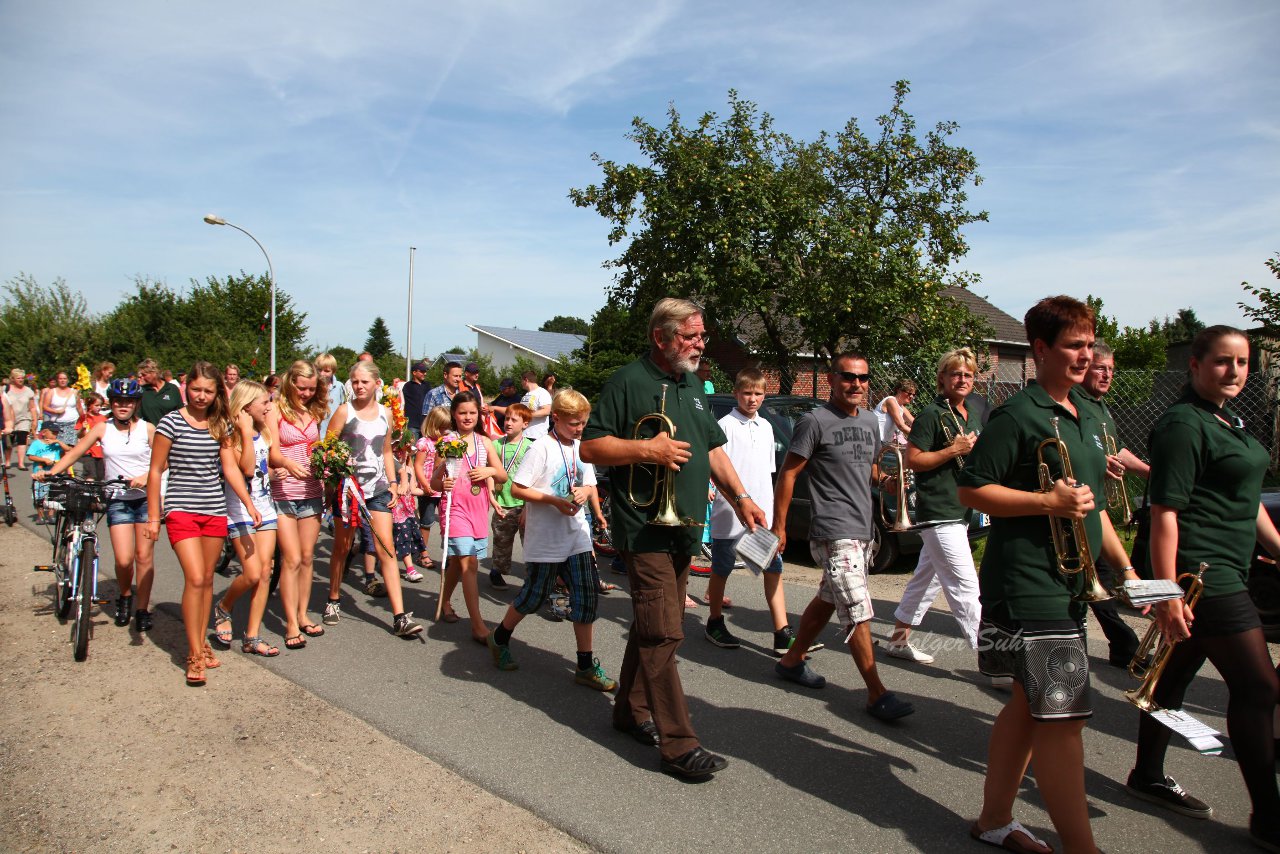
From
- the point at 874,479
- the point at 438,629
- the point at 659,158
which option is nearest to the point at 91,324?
the point at 659,158

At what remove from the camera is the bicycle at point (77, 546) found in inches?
230

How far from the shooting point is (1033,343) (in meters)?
3.23

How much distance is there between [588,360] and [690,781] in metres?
28.6

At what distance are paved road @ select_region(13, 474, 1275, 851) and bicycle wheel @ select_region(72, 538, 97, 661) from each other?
2.15 feet

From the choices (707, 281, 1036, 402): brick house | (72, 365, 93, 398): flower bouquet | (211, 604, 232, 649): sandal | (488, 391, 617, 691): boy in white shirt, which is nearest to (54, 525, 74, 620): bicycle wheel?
(211, 604, 232, 649): sandal

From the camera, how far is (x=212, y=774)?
4082 millimetres

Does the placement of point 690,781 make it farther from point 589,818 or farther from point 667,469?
point 667,469

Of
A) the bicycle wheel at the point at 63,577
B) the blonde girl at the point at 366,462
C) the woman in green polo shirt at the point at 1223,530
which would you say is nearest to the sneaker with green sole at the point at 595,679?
the blonde girl at the point at 366,462

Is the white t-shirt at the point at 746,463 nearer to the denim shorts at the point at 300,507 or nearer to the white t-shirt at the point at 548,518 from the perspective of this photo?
the white t-shirt at the point at 548,518

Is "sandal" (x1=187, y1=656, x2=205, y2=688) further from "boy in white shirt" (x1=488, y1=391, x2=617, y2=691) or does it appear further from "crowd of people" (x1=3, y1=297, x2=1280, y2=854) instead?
"boy in white shirt" (x1=488, y1=391, x2=617, y2=691)

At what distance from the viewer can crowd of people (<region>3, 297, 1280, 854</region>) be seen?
310cm

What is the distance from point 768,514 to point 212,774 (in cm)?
411

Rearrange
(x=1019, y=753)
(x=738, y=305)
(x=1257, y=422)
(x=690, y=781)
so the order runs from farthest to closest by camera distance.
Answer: (x=738, y=305) < (x=1257, y=422) < (x=690, y=781) < (x=1019, y=753)

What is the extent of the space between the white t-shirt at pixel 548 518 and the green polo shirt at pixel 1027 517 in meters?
2.70
